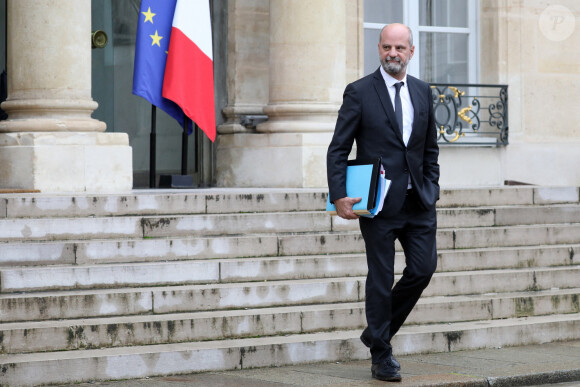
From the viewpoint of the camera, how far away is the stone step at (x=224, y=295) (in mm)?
7074

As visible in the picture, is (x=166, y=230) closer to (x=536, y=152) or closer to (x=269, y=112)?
(x=269, y=112)

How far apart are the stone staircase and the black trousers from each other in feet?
2.89

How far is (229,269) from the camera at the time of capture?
799 cm

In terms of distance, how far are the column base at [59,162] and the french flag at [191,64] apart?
3.99 ft

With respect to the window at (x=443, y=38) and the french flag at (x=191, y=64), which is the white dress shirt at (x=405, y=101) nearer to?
the french flag at (x=191, y=64)

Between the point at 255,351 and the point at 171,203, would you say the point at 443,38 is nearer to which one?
the point at 171,203

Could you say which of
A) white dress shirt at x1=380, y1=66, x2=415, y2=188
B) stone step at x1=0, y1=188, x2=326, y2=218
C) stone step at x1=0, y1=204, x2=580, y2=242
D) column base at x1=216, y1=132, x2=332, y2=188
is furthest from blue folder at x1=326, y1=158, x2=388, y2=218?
column base at x1=216, y1=132, x2=332, y2=188

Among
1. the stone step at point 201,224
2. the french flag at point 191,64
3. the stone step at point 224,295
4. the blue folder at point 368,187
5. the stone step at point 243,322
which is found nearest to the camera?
the blue folder at point 368,187

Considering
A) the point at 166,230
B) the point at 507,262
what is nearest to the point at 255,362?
the point at 166,230

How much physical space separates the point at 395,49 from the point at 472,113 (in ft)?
25.3

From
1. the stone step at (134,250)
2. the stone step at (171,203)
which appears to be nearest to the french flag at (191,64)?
the stone step at (171,203)

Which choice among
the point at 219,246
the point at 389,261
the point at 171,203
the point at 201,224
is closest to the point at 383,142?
the point at 389,261

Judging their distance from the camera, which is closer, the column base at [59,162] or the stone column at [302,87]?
the column base at [59,162]

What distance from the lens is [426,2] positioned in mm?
13977
